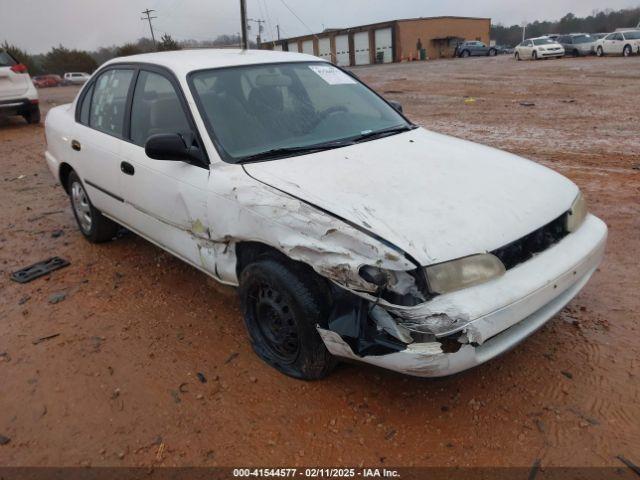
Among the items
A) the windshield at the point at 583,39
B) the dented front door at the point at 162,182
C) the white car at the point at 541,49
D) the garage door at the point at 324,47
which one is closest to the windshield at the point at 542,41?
the white car at the point at 541,49

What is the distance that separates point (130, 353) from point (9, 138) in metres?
Result: 10.2

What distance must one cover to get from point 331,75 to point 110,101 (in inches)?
69.9

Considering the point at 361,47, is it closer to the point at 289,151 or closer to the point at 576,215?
the point at 289,151

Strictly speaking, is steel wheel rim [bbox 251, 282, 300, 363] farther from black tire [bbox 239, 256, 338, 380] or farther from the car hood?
the car hood

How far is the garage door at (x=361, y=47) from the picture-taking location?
2032 inches

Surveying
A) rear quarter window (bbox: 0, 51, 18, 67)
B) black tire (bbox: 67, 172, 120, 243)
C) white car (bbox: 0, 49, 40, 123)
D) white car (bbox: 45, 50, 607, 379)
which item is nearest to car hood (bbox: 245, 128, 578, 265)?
white car (bbox: 45, 50, 607, 379)

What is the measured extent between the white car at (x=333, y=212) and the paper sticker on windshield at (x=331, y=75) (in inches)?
0.6

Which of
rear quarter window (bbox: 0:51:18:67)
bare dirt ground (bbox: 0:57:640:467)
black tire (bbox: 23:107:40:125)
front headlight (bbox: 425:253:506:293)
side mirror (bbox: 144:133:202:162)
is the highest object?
rear quarter window (bbox: 0:51:18:67)

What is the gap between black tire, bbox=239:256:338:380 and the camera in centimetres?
246

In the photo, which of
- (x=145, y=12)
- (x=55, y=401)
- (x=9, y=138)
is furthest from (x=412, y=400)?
(x=145, y=12)

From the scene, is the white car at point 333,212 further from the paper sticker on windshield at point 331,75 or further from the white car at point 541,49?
the white car at point 541,49

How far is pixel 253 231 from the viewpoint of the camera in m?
2.60

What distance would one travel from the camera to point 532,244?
247 centimetres

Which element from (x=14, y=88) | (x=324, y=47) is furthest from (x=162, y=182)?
(x=324, y=47)
